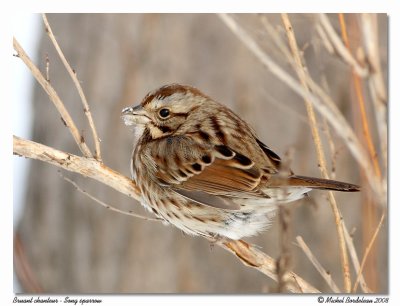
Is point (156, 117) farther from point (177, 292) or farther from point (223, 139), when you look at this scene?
point (177, 292)

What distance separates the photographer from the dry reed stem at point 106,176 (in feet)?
10.7

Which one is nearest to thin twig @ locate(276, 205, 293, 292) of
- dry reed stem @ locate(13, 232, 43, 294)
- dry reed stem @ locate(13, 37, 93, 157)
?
dry reed stem @ locate(13, 37, 93, 157)

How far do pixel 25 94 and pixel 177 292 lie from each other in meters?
1.45

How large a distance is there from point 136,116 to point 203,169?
1.35 feet

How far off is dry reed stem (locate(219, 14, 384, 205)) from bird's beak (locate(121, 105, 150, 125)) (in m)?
0.63

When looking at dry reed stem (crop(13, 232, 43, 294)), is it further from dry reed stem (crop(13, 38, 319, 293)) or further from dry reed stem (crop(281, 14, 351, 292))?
dry reed stem (crop(281, 14, 351, 292))

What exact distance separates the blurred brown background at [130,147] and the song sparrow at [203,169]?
102 cm

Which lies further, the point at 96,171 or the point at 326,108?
the point at 96,171

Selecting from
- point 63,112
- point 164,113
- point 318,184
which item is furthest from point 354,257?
point 63,112

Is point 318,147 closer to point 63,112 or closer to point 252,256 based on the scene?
point 252,256

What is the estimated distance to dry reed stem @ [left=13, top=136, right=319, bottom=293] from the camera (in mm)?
3264

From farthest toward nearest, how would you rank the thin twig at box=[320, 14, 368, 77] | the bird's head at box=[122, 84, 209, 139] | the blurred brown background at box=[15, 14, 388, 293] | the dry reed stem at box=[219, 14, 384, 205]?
the blurred brown background at box=[15, 14, 388, 293]
the bird's head at box=[122, 84, 209, 139]
the dry reed stem at box=[219, 14, 384, 205]
the thin twig at box=[320, 14, 368, 77]

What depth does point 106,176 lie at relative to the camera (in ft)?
10.9
